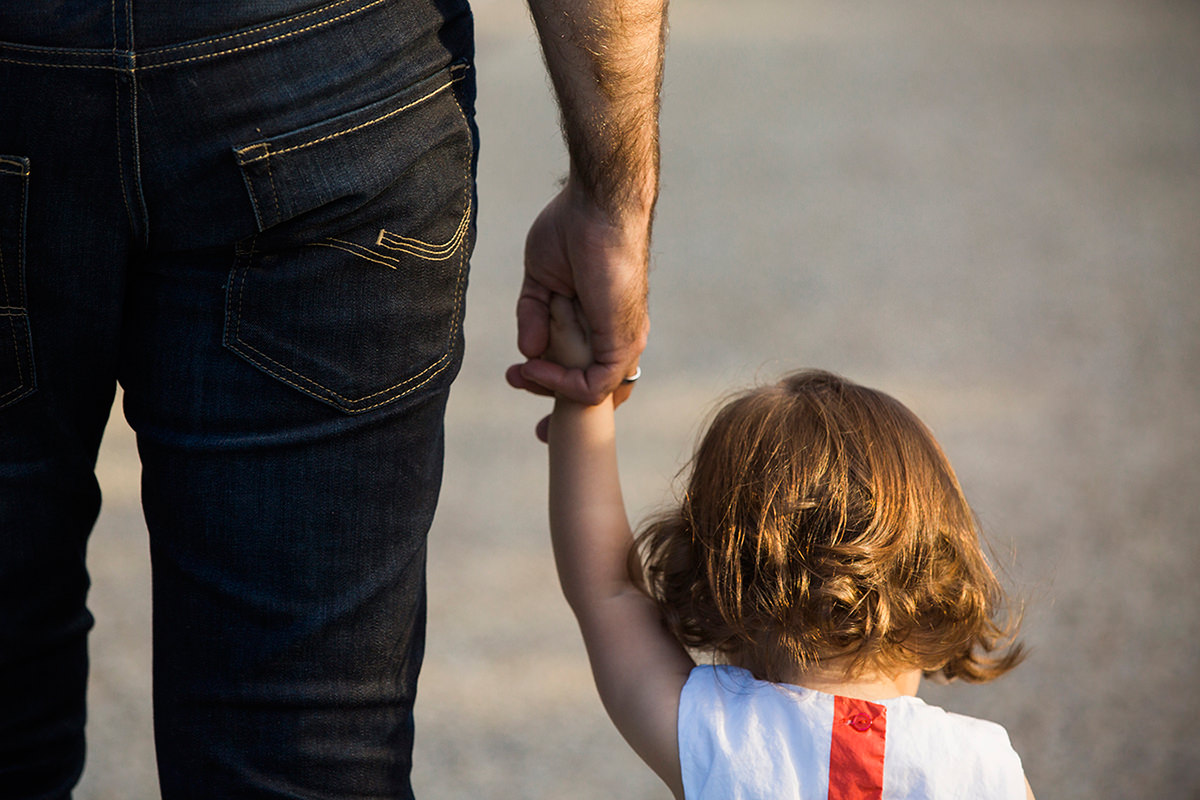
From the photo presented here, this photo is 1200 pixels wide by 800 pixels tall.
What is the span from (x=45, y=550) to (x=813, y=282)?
310 centimetres

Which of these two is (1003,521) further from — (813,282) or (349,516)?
(349,516)

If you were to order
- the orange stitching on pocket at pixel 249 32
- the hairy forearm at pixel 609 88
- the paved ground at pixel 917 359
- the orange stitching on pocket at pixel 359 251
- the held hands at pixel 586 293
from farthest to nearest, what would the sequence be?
the paved ground at pixel 917 359
the held hands at pixel 586 293
the hairy forearm at pixel 609 88
the orange stitching on pocket at pixel 359 251
the orange stitching on pocket at pixel 249 32

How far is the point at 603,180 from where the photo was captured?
1.20 metres

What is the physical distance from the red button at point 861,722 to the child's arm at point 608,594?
Answer: 6.8 inches

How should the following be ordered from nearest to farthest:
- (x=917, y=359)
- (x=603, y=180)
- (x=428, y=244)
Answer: (x=428, y=244), (x=603, y=180), (x=917, y=359)

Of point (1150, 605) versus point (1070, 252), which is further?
point (1070, 252)

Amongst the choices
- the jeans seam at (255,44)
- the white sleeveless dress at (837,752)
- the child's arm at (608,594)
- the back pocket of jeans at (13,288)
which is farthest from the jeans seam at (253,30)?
the white sleeveless dress at (837,752)

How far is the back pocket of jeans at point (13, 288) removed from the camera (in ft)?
3.13

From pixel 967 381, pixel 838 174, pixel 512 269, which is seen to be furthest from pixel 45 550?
pixel 838 174

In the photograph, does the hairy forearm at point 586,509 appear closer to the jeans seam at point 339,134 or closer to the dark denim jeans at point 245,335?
the dark denim jeans at point 245,335

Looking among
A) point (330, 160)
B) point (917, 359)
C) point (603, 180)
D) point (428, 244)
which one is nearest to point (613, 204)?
point (603, 180)

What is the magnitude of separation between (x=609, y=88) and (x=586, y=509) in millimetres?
456

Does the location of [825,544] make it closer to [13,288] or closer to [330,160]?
[330,160]

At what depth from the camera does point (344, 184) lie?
101cm
